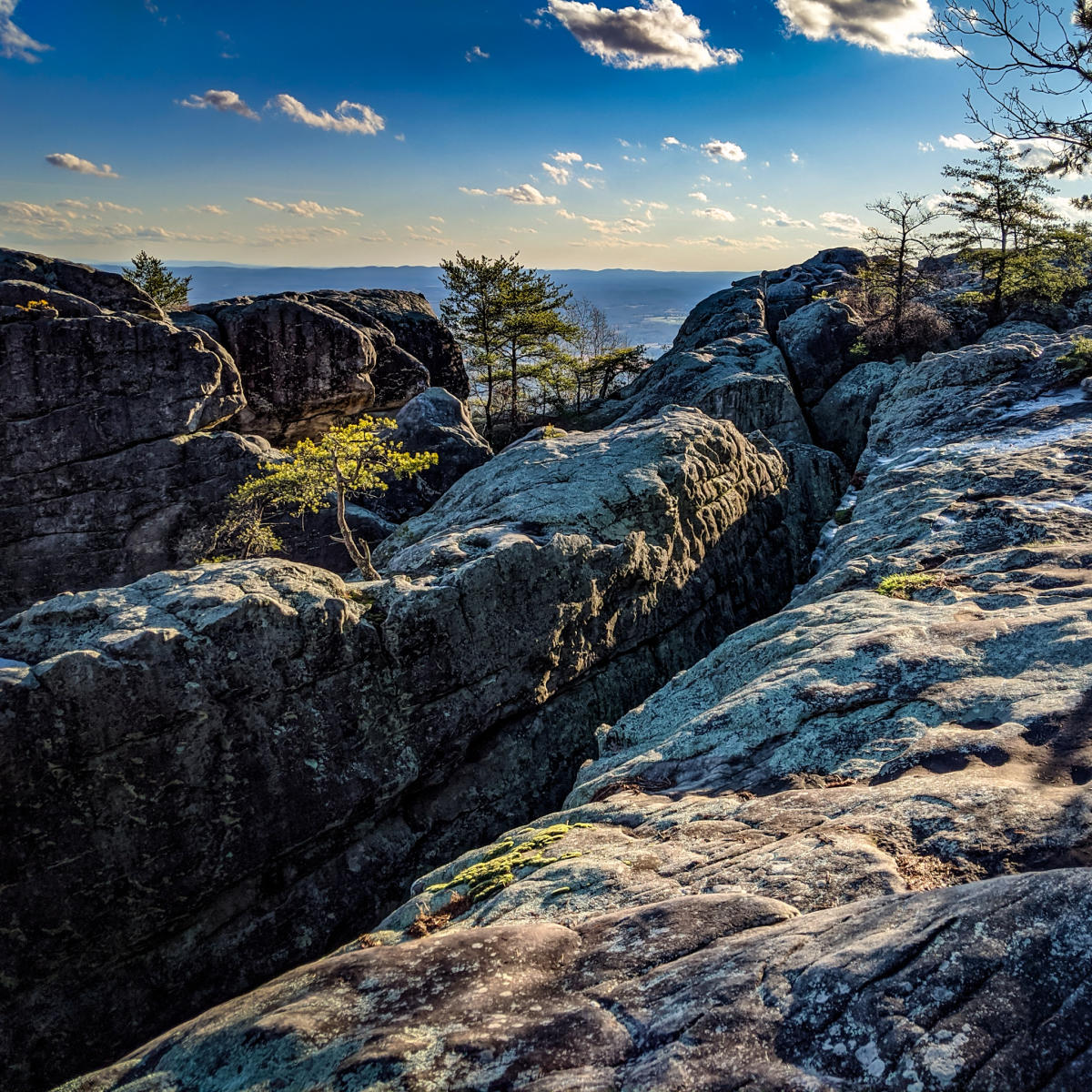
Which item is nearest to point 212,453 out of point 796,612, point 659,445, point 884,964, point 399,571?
point 399,571

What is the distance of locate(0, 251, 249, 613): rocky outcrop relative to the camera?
1108 inches

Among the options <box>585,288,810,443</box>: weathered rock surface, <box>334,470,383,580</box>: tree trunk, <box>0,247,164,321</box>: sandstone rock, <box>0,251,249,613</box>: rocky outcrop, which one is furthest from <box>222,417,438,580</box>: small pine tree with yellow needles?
<box>585,288,810,443</box>: weathered rock surface

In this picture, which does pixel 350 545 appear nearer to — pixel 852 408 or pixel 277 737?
pixel 277 737

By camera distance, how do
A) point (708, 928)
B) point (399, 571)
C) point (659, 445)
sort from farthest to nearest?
point (659, 445)
point (399, 571)
point (708, 928)

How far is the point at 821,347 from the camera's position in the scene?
46562 mm

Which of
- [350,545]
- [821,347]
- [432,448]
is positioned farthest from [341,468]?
[821,347]

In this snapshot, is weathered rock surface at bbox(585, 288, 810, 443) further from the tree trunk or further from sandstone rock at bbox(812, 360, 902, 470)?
the tree trunk

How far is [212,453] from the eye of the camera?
104 ft

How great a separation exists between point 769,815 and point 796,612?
720 cm

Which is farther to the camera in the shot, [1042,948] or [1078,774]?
[1078,774]

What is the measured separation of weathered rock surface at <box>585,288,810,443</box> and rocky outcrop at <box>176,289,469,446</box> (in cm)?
1665

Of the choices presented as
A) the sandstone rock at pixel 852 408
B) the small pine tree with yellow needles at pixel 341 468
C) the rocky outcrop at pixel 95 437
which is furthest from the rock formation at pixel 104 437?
the sandstone rock at pixel 852 408

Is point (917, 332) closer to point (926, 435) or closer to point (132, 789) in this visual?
point (926, 435)

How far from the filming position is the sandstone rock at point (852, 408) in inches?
1584
